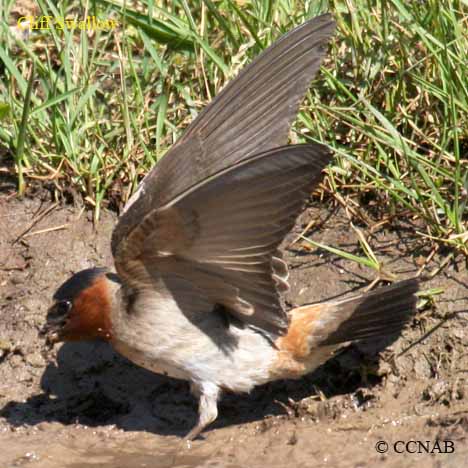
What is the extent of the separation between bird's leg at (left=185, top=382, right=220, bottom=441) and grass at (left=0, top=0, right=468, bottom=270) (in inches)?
39.8

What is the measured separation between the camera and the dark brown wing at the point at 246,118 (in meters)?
5.50

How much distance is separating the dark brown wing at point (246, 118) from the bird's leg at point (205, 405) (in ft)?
2.87

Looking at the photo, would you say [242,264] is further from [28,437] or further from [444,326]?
[28,437]

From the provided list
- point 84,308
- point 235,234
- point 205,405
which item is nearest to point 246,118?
point 235,234

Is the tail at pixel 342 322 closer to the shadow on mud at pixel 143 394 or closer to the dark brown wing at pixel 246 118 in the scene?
the shadow on mud at pixel 143 394

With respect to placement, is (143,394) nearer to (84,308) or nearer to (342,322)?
(84,308)

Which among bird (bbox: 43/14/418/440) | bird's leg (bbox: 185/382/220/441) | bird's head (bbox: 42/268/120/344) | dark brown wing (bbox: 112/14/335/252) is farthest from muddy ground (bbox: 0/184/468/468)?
dark brown wing (bbox: 112/14/335/252)

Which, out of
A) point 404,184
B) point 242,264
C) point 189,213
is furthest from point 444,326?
point 189,213

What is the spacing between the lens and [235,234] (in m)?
4.93

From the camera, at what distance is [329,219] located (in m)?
6.40

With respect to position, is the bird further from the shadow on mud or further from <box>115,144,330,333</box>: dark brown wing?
the shadow on mud

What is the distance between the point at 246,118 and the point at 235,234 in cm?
105

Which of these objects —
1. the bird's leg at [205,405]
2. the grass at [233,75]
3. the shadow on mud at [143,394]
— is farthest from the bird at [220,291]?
the grass at [233,75]

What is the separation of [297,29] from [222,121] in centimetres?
64
